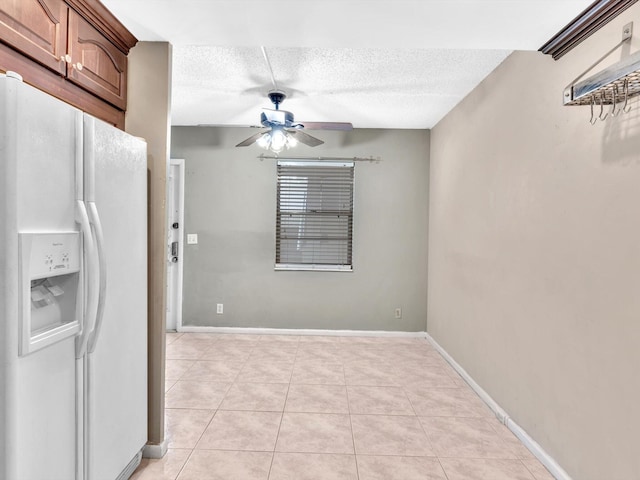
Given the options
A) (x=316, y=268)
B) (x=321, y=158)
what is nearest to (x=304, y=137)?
(x=321, y=158)

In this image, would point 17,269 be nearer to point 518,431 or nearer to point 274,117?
point 274,117

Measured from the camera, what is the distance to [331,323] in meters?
4.65

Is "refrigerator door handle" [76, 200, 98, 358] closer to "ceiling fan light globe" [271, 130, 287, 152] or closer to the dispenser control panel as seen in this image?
the dispenser control panel

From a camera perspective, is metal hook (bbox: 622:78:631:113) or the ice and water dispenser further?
metal hook (bbox: 622:78:631:113)

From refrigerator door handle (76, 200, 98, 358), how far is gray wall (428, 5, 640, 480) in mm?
2168

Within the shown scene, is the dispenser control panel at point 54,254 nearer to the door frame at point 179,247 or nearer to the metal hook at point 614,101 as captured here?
the metal hook at point 614,101

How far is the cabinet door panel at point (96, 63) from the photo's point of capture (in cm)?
166

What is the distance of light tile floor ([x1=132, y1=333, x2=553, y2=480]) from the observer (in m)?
2.07

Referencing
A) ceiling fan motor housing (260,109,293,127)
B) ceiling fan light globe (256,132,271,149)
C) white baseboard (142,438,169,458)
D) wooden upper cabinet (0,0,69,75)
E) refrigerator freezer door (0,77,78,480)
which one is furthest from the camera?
ceiling fan light globe (256,132,271,149)

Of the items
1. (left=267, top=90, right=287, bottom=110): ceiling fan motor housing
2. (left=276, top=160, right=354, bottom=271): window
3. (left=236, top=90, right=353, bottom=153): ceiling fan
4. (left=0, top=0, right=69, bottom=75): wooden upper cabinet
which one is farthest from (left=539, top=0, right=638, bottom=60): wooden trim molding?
(left=276, top=160, right=354, bottom=271): window

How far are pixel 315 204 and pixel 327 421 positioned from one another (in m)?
2.64

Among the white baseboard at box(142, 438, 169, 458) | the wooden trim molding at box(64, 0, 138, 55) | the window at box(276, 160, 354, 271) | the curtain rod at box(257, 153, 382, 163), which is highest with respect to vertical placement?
the wooden trim molding at box(64, 0, 138, 55)

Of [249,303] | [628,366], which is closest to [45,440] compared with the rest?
[628,366]

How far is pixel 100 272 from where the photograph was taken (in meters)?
1.48
